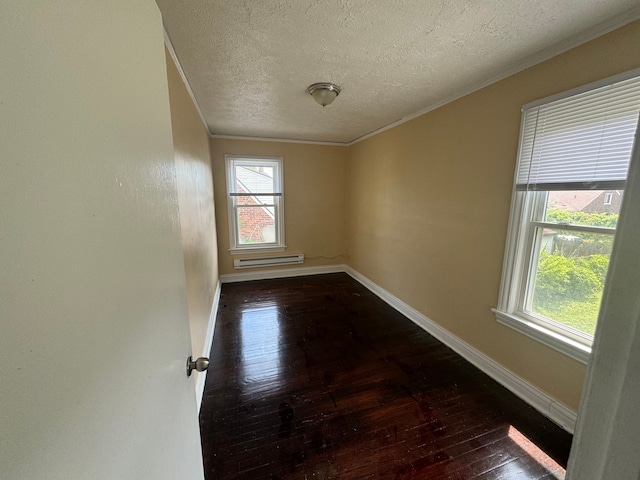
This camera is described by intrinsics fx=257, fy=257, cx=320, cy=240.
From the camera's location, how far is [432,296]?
2623 mm

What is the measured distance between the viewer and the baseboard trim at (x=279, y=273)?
414cm

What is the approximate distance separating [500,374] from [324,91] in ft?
8.54

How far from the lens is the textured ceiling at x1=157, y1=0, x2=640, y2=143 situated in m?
1.25

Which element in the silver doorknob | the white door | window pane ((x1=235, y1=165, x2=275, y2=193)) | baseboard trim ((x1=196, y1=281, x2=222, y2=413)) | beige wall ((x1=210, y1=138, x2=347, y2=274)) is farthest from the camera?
window pane ((x1=235, y1=165, x2=275, y2=193))

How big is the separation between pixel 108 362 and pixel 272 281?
3.79m

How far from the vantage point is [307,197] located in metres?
4.34

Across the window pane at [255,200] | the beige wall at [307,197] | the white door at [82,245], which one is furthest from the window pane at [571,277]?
the window pane at [255,200]

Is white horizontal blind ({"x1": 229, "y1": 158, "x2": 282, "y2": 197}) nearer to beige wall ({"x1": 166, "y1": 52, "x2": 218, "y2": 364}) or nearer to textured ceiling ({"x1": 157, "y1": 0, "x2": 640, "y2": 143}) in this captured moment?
textured ceiling ({"x1": 157, "y1": 0, "x2": 640, "y2": 143})

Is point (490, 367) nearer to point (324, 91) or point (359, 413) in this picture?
point (359, 413)

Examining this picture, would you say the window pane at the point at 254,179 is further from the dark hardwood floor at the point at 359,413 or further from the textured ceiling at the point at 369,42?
the dark hardwood floor at the point at 359,413

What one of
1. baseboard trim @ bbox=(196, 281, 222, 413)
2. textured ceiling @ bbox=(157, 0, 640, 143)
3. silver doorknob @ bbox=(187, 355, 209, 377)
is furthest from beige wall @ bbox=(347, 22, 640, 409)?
baseboard trim @ bbox=(196, 281, 222, 413)

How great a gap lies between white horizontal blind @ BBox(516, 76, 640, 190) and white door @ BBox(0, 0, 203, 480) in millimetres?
1997

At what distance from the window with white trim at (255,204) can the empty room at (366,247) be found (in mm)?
139

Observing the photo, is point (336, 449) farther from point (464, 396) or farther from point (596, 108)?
point (596, 108)
